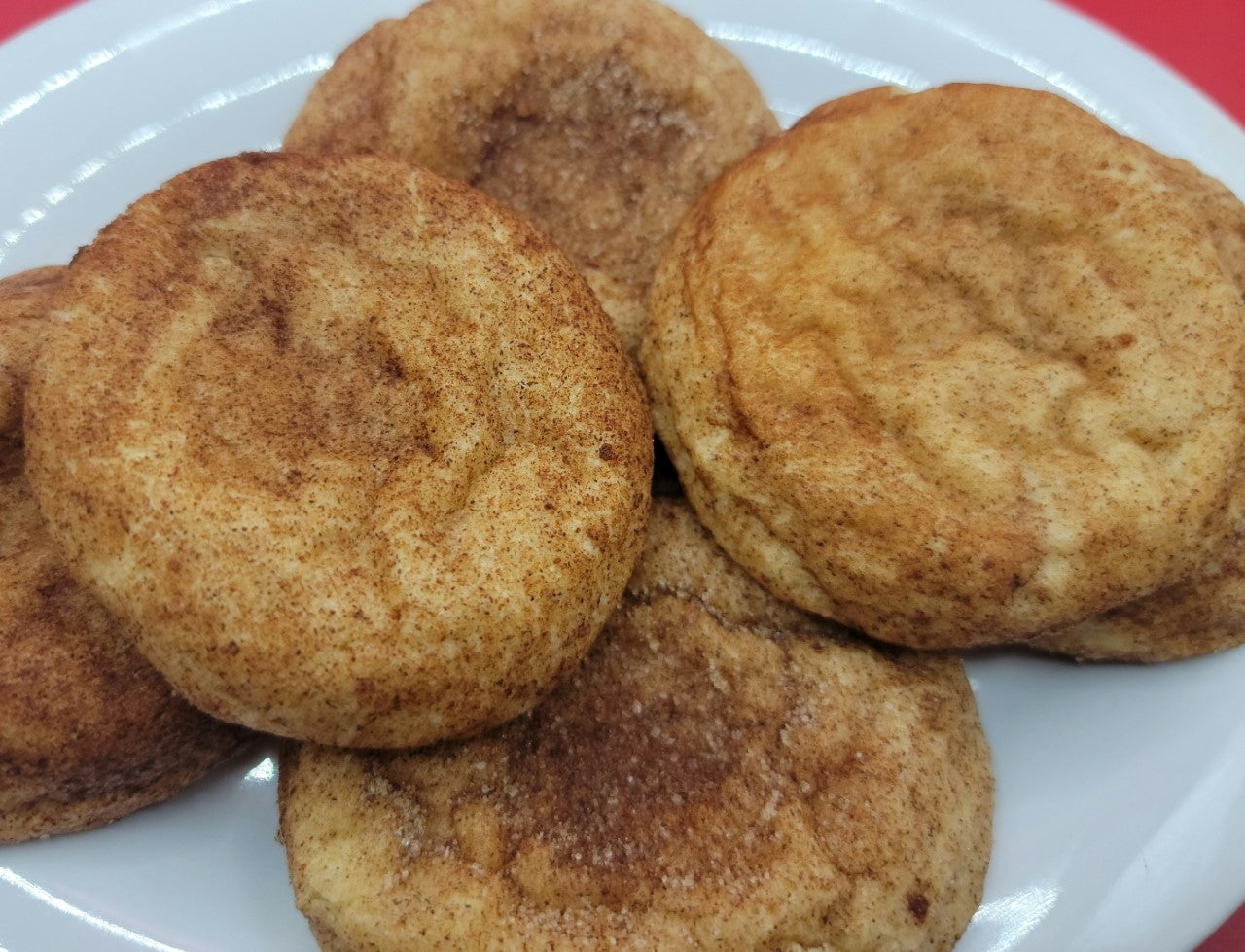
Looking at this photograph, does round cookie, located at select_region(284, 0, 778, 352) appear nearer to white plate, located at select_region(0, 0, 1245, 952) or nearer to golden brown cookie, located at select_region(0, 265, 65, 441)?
white plate, located at select_region(0, 0, 1245, 952)

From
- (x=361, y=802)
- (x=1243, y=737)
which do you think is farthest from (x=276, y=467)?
(x=1243, y=737)

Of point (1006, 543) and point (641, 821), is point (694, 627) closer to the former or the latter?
point (641, 821)

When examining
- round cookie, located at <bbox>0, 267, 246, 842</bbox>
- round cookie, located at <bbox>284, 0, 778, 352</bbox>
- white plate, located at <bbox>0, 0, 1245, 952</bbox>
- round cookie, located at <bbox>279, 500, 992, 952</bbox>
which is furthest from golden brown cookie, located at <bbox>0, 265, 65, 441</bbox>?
round cookie, located at <bbox>279, 500, 992, 952</bbox>

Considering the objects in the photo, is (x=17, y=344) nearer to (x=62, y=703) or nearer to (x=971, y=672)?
(x=62, y=703)

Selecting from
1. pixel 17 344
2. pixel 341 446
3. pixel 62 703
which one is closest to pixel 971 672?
pixel 341 446

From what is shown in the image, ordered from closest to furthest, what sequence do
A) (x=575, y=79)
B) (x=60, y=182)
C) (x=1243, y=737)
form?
(x=1243, y=737), (x=575, y=79), (x=60, y=182)

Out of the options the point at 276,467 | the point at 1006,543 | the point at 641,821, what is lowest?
the point at 641,821

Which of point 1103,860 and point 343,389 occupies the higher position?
point 343,389
